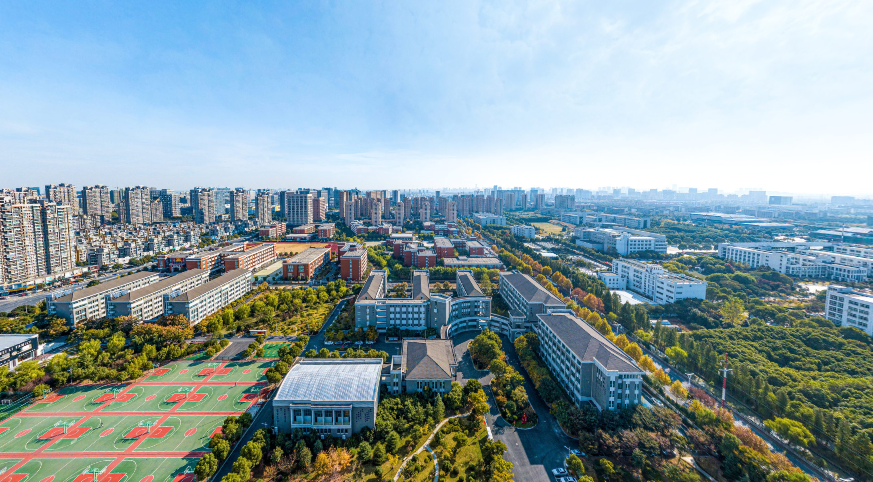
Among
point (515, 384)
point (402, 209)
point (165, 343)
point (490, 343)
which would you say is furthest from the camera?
point (402, 209)

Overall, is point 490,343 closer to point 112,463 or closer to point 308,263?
point 112,463

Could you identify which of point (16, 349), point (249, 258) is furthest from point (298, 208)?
point (16, 349)

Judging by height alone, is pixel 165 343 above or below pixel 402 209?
below

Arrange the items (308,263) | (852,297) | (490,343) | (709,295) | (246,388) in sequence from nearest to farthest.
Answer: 1. (246,388)
2. (490,343)
3. (852,297)
4. (709,295)
5. (308,263)

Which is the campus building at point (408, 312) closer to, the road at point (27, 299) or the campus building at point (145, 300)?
the campus building at point (145, 300)

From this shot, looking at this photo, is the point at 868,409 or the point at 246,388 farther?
the point at 246,388

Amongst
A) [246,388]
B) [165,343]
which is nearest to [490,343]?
[246,388]

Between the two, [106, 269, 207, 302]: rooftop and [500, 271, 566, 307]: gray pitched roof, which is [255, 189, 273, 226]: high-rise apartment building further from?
[500, 271, 566, 307]: gray pitched roof
